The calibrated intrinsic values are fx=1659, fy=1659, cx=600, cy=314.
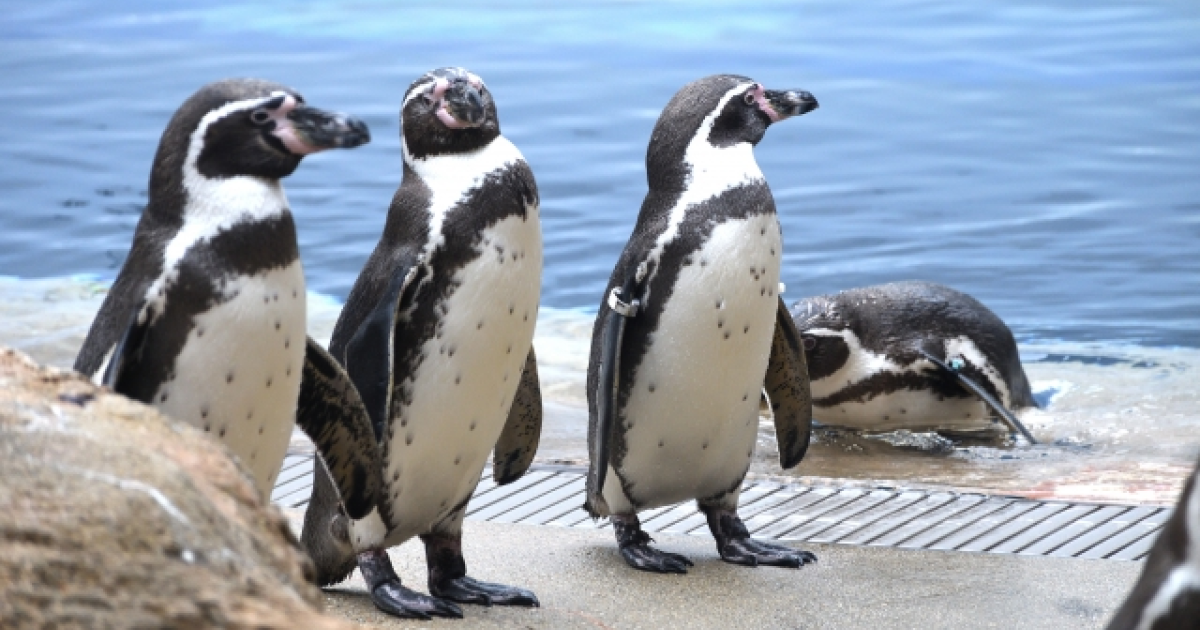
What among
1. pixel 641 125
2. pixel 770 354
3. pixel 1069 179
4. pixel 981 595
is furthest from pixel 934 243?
pixel 981 595

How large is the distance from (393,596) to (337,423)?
42cm

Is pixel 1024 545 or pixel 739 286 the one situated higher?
pixel 739 286

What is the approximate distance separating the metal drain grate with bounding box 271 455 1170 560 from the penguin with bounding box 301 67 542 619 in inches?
34.1

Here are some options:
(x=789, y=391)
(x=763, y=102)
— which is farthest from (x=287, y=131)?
(x=789, y=391)

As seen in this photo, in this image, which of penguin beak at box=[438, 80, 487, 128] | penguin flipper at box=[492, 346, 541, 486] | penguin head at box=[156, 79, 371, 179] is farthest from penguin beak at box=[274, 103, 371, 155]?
penguin flipper at box=[492, 346, 541, 486]

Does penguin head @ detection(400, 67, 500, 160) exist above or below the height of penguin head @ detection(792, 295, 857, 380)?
above

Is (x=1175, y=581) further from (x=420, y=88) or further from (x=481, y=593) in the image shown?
(x=420, y=88)

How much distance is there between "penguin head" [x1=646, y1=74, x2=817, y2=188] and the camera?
396 cm

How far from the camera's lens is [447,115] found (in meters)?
3.46

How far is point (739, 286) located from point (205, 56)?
503 inches

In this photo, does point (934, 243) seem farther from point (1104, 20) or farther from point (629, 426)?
point (1104, 20)

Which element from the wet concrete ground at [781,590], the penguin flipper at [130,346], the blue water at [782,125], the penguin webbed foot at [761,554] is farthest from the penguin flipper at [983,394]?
the penguin flipper at [130,346]

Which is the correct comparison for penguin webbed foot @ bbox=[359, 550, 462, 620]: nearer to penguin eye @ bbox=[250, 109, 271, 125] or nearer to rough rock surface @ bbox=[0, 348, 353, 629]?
penguin eye @ bbox=[250, 109, 271, 125]

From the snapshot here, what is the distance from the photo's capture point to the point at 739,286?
3.85 m
